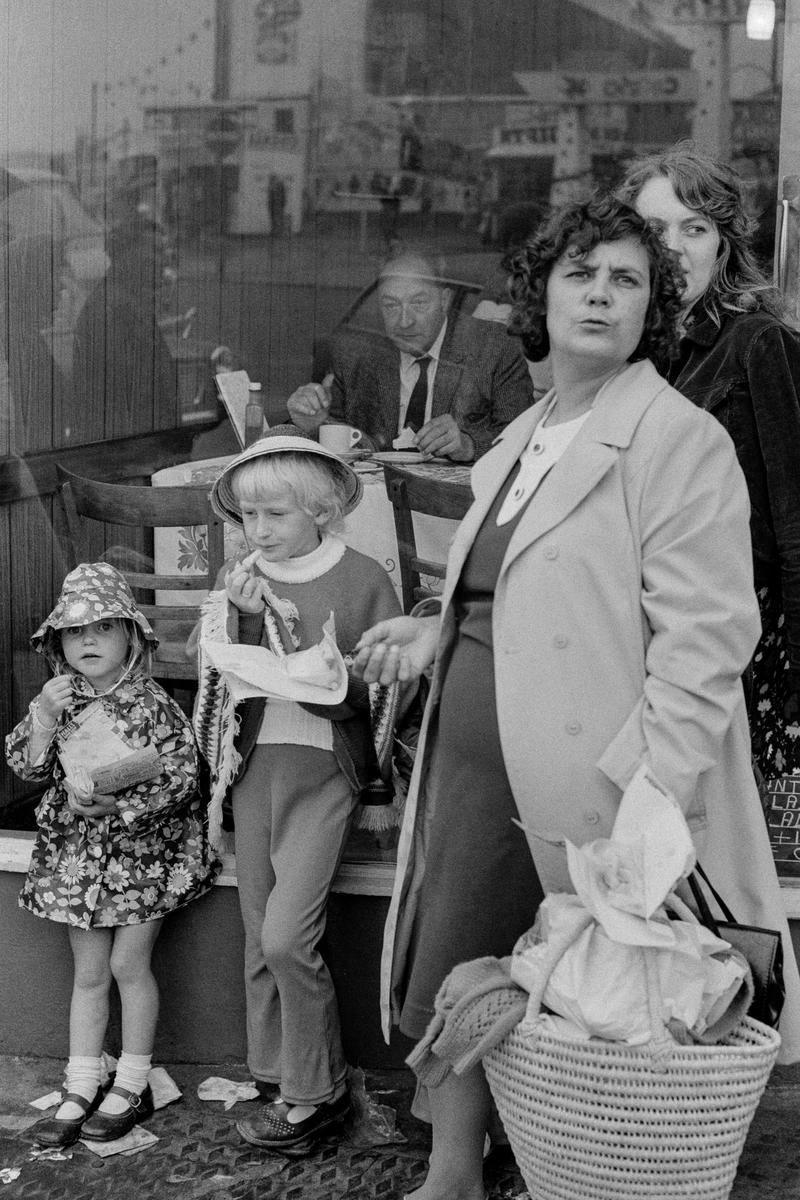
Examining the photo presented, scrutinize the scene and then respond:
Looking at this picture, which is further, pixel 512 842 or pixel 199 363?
pixel 199 363

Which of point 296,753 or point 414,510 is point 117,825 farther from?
point 414,510

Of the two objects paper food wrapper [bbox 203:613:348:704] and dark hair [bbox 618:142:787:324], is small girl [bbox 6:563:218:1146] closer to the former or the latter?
paper food wrapper [bbox 203:613:348:704]

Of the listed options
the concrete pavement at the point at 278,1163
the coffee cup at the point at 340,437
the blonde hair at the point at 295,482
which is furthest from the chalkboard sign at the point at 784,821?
the coffee cup at the point at 340,437

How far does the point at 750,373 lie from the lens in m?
2.80

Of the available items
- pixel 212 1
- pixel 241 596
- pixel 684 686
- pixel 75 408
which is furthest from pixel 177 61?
pixel 684 686

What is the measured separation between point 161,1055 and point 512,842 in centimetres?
141

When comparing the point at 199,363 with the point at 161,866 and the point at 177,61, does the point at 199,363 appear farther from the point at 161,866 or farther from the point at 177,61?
the point at 161,866

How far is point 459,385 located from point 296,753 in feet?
6.77

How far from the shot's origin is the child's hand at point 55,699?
3.18 m

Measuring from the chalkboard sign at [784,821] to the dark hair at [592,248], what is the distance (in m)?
1.41

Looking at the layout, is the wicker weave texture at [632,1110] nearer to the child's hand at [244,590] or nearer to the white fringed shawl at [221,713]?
the white fringed shawl at [221,713]

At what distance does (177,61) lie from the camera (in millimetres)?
5383

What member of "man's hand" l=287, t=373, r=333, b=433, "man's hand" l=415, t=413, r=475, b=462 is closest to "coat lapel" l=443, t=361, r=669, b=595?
"man's hand" l=415, t=413, r=475, b=462

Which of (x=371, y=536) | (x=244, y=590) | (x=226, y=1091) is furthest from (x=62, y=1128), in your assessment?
(x=371, y=536)
